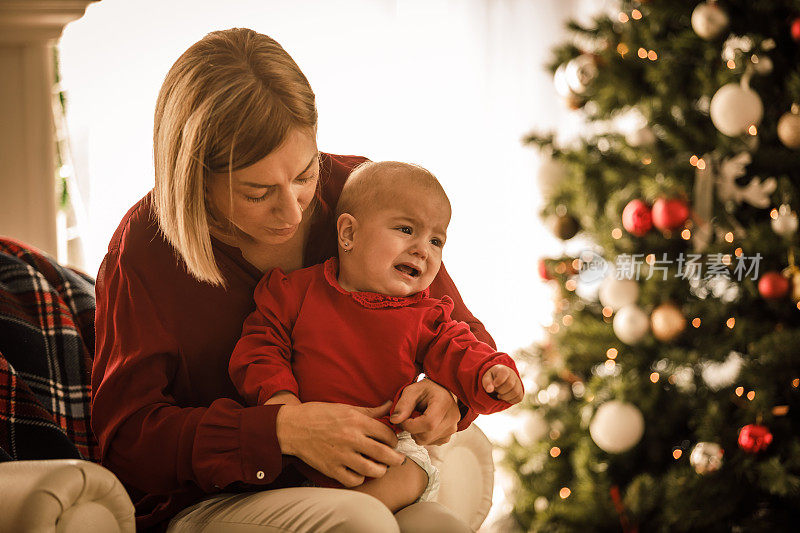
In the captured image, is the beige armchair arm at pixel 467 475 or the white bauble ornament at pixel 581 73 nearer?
the beige armchair arm at pixel 467 475

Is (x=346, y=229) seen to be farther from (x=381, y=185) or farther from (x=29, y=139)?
(x=29, y=139)

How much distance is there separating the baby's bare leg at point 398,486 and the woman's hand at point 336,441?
0.12 feet

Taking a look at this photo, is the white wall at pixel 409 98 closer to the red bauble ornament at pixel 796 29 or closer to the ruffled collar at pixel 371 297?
the ruffled collar at pixel 371 297

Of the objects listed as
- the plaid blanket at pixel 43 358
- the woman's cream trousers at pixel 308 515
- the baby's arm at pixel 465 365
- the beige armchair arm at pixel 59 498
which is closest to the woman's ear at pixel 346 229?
the baby's arm at pixel 465 365

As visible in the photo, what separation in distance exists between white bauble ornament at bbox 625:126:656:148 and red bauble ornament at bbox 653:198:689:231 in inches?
6.7

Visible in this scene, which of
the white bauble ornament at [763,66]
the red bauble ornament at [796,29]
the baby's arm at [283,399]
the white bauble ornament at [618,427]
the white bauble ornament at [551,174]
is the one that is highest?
the red bauble ornament at [796,29]

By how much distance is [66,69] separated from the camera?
91.4 inches

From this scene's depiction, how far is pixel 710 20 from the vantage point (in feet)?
5.34

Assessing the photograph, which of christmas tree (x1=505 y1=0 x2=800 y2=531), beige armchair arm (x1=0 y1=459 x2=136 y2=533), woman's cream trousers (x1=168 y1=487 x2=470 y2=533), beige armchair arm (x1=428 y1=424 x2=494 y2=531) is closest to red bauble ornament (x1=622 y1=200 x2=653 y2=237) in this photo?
christmas tree (x1=505 y1=0 x2=800 y2=531)

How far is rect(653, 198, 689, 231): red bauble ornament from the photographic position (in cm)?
165

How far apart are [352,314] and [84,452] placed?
691 mm

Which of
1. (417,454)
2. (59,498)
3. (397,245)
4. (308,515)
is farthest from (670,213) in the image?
(59,498)

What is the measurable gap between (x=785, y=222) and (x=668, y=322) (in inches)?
14.0

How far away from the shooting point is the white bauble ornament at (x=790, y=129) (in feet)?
5.24
